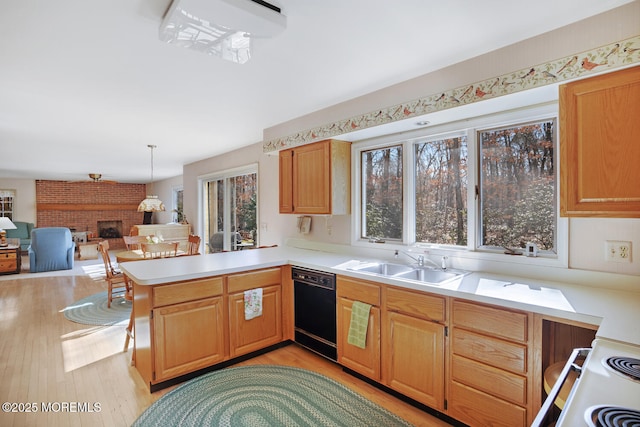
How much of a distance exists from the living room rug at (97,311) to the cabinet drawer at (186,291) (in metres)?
2.02

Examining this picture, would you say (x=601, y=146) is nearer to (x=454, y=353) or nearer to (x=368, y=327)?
(x=454, y=353)

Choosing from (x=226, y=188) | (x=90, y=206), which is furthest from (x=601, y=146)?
(x=90, y=206)

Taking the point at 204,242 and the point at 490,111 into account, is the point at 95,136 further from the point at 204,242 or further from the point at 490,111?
the point at 490,111

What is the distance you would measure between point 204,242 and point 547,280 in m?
5.68

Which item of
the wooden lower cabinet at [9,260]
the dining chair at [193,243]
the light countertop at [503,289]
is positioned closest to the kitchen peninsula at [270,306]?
the light countertop at [503,289]

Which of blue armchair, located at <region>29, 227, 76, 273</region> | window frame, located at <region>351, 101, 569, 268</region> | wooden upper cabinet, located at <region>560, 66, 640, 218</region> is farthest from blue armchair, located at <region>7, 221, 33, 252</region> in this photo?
wooden upper cabinet, located at <region>560, 66, 640, 218</region>

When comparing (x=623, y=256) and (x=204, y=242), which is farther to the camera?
(x=204, y=242)

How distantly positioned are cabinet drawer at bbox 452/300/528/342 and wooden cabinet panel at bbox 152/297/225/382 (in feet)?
5.76

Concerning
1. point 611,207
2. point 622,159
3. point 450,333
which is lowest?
point 450,333

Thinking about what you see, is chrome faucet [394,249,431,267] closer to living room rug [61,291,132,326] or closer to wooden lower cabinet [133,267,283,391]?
wooden lower cabinet [133,267,283,391]

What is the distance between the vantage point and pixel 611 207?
1.55m

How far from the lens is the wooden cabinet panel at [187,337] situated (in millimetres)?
2289

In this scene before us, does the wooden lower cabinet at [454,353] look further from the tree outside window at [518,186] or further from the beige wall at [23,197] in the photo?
the beige wall at [23,197]

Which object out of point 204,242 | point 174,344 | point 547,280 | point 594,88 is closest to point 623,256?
point 547,280
